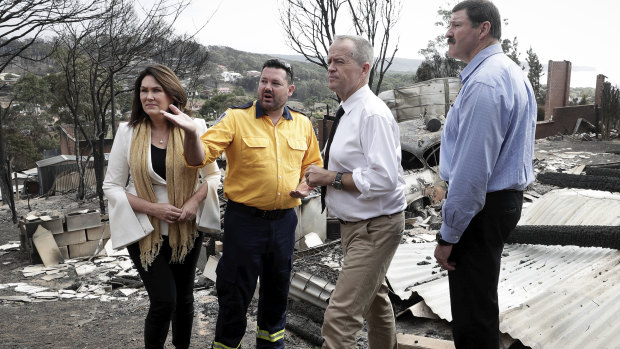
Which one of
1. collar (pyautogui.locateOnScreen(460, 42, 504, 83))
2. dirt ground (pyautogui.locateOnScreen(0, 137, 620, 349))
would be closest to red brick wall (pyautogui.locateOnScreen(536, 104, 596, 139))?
Answer: dirt ground (pyautogui.locateOnScreen(0, 137, 620, 349))

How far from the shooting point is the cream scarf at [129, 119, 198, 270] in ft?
8.98

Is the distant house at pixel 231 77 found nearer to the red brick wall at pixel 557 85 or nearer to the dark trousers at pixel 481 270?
the red brick wall at pixel 557 85

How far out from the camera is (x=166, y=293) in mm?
2717

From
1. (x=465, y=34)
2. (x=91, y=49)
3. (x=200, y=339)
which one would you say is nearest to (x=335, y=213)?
(x=465, y=34)

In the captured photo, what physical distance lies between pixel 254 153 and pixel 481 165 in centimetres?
135

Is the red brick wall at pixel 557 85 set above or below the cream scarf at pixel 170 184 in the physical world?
above

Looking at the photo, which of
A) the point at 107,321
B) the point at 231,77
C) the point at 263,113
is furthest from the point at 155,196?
the point at 231,77

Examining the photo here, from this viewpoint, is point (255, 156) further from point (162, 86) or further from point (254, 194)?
point (162, 86)

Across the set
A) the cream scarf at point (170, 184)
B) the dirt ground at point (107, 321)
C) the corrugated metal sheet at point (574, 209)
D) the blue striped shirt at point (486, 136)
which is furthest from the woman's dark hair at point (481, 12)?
the corrugated metal sheet at point (574, 209)

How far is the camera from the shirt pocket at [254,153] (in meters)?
2.80

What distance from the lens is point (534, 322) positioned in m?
3.01

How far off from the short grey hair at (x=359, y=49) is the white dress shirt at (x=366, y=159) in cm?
16

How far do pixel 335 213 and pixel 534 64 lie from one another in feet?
143

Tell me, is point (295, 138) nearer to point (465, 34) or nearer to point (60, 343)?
point (465, 34)
